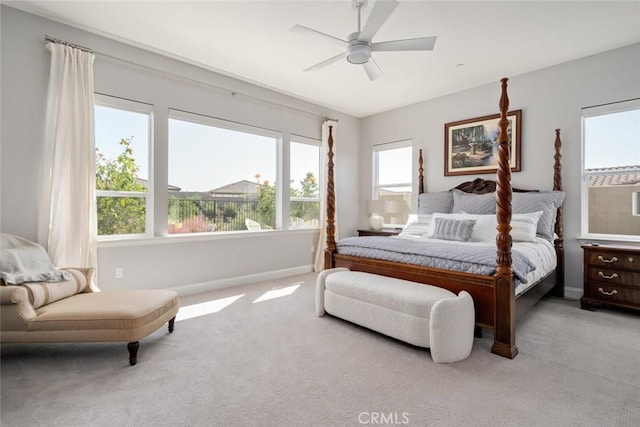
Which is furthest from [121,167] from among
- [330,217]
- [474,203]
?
[474,203]

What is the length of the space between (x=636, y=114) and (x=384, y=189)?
11.1ft

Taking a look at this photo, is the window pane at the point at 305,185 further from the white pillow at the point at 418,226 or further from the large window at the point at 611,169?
the large window at the point at 611,169

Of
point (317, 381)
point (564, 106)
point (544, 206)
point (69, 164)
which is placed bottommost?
point (317, 381)

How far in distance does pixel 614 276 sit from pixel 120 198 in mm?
5277

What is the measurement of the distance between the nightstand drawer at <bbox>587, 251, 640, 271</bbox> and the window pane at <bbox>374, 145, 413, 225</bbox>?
2.60 m

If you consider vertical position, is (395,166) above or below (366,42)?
below

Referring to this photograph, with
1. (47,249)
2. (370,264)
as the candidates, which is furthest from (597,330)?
(47,249)

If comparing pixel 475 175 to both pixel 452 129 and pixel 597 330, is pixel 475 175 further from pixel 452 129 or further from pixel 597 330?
pixel 597 330

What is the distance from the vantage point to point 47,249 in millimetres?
2877

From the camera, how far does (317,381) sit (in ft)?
6.41

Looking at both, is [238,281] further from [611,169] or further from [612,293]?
[611,169]

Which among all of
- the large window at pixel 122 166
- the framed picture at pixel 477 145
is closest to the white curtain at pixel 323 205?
the framed picture at pixel 477 145

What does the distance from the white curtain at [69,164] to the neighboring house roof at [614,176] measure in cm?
557

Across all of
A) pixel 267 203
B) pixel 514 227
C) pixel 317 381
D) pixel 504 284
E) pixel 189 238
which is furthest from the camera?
pixel 267 203
